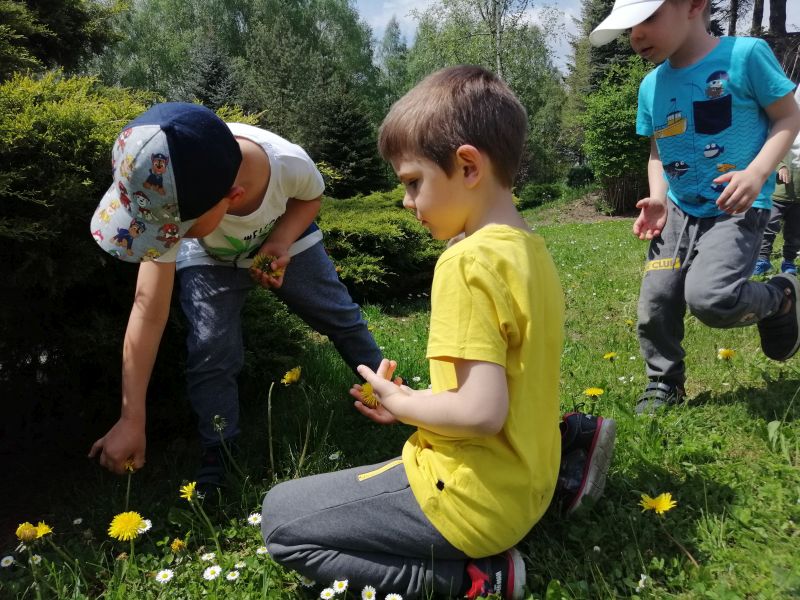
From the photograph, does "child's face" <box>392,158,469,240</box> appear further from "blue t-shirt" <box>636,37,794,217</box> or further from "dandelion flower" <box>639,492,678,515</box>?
"blue t-shirt" <box>636,37,794,217</box>

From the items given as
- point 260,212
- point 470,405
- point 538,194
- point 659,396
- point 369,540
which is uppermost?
point 260,212

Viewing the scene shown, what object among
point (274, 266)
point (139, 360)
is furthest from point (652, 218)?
point (139, 360)

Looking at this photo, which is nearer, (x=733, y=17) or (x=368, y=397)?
(x=368, y=397)

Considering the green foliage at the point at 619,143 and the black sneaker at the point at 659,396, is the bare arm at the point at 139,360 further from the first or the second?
the green foliage at the point at 619,143

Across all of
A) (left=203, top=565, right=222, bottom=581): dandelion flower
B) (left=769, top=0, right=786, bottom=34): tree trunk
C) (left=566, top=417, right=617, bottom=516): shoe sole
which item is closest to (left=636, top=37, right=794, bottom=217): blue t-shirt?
(left=566, top=417, right=617, bottom=516): shoe sole

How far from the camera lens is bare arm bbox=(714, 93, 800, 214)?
2.25m

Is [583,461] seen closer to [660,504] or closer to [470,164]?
[660,504]

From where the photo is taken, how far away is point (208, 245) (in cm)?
234

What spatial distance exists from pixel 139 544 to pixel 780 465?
6.92 feet

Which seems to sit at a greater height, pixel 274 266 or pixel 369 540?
pixel 274 266

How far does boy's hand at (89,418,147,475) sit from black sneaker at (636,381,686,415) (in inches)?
75.5

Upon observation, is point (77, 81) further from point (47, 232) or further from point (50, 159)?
point (47, 232)

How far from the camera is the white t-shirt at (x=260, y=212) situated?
2289 mm

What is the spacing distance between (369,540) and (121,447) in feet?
3.03
